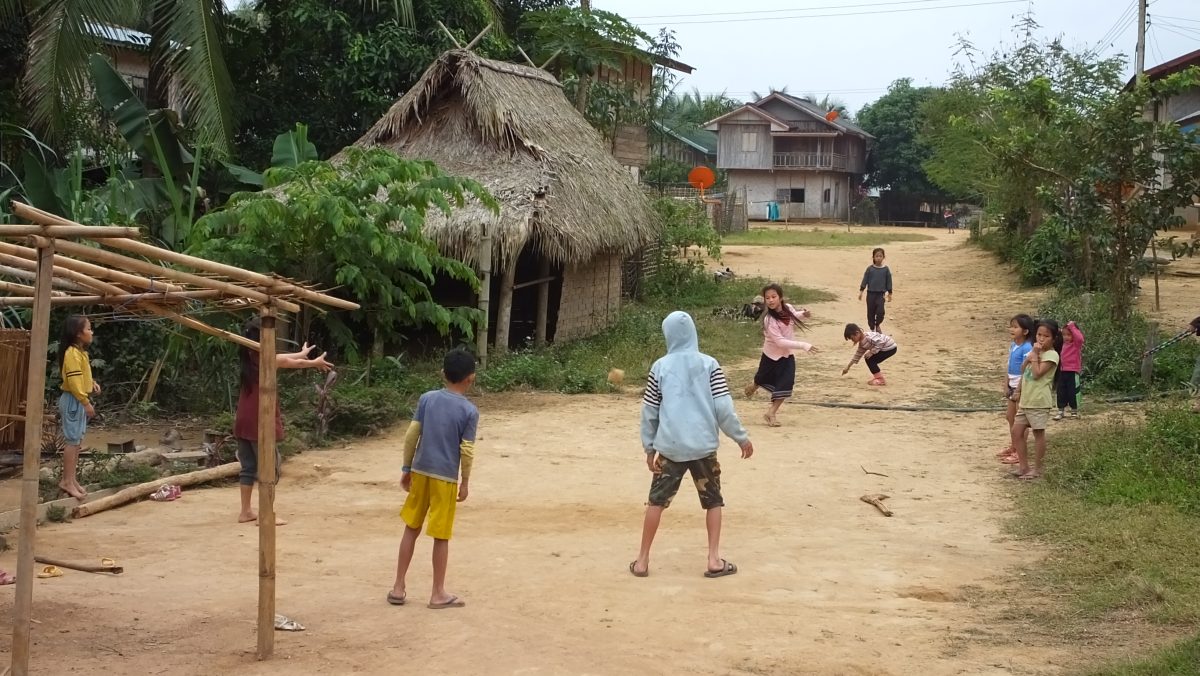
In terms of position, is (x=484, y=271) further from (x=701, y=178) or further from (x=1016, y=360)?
(x=701, y=178)

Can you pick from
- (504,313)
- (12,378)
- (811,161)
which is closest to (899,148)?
(811,161)

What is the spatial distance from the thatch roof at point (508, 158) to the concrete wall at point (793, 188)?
121 feet

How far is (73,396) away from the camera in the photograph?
819cm

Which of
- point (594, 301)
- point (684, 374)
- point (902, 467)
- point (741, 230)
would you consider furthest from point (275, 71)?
point (741, 230)

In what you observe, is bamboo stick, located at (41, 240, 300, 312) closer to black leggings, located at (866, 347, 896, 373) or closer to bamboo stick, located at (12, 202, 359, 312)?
bamboo stick, located at (12, 202, 359, 312)

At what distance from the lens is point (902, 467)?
31.1 feet

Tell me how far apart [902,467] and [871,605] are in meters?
3.71

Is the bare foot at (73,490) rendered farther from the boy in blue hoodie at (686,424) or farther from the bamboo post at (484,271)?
the bamboo post at (484,271)

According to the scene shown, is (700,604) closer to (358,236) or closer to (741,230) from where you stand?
(358,236)

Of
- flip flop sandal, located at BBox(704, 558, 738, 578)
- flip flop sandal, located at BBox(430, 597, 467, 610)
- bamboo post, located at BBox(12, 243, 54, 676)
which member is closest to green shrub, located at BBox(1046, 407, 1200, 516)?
flip flop sandal, located at BBox(704, 558, 738, 578)

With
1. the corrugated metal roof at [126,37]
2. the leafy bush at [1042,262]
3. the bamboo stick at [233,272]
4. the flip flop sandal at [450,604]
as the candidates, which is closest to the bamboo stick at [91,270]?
the bamboo stick at [233,272]

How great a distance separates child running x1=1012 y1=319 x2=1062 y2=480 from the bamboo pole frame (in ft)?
18.1

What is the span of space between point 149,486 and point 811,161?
46.4m

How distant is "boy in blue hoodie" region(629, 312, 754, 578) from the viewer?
623cm
